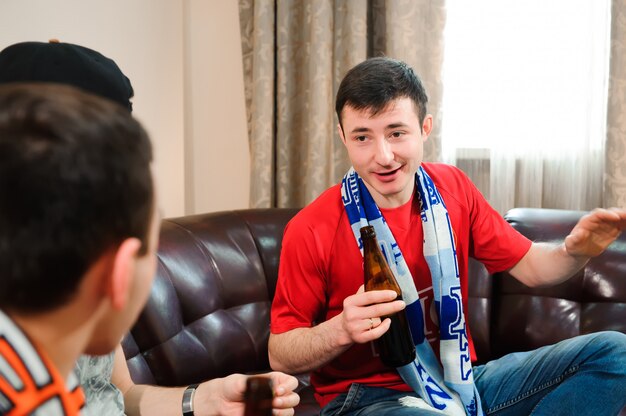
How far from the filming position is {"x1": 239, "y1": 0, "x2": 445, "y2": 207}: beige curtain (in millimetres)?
2846

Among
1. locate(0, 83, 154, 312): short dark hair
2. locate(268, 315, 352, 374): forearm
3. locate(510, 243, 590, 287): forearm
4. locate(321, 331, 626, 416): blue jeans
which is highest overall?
locate(0, 83, 154, 312): short dark hair

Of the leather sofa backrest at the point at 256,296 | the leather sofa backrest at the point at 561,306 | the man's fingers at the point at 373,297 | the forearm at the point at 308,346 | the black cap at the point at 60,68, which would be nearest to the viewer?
the black cap at the point at 60,68

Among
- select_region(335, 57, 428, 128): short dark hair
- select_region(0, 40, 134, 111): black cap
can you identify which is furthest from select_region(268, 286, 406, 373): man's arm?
select_region(0, 40, 134, 111): black cap

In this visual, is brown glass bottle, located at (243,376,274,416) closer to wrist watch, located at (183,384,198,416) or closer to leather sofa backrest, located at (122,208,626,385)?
wrist watch, located at (183,384,198,416)

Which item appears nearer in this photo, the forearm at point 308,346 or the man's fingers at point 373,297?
the man's fingers at point 373,297

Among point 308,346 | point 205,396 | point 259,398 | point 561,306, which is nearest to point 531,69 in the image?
point 561,306

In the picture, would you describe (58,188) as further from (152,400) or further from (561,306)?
(561,306)

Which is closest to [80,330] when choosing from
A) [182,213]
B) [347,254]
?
[347,254]

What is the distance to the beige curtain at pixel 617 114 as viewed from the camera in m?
2.64

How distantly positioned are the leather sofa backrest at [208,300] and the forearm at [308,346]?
1.30ft

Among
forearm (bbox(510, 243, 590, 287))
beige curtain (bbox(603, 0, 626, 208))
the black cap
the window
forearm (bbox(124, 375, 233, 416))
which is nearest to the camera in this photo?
the black cap

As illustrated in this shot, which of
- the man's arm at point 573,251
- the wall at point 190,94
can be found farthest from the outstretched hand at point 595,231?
the wall at point 190,94

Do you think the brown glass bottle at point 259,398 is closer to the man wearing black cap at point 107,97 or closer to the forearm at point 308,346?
the man wearing black cap at point 107,97

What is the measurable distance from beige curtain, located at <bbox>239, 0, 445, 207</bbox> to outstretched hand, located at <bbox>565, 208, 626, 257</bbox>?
3.62 feet
